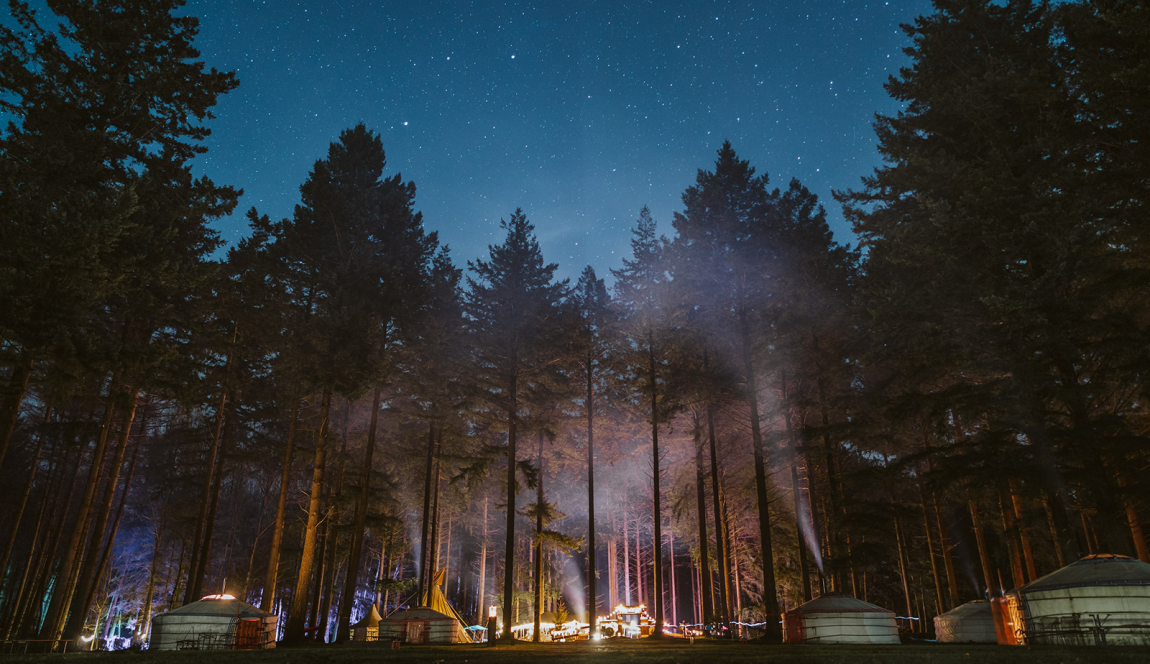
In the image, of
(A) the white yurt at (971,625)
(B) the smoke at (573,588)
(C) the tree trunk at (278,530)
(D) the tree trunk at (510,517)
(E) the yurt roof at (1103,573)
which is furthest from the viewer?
(B) the smoke at (573,588)

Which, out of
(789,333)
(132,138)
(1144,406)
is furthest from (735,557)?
(132,138)

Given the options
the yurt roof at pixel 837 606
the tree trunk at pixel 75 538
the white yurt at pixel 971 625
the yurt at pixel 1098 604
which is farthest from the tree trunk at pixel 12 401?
the white yurt at pixel 971 625

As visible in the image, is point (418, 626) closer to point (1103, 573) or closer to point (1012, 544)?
point (1103, 573)

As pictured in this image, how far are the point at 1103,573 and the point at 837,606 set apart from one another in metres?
8.09

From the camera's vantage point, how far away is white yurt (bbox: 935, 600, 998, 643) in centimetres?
2022

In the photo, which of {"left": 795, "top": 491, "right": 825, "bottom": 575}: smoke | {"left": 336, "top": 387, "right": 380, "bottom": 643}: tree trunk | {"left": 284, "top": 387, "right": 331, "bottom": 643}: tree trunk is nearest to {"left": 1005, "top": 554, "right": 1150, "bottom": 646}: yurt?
{"left": 795, "top": 491, "right": 825, "bottom": 575}: smoke

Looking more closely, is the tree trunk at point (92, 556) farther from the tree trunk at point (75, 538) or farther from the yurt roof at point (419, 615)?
the yurt roof at point (419, 615)

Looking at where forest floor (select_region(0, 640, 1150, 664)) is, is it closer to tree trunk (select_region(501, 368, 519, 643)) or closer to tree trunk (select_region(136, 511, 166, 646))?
tree trunk (select_region(501, 368, 519, 643))

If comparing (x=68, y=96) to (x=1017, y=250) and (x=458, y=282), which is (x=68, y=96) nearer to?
(x=458, y=282)

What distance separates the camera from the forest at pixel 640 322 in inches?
501

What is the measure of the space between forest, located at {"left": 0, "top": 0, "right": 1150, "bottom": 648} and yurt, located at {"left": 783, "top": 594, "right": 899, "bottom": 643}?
140 centimetres

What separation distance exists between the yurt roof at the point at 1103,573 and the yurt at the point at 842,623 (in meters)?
6.29

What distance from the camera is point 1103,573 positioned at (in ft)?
45.3

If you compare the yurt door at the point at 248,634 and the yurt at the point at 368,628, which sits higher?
the yurt door at the point at 248,634
